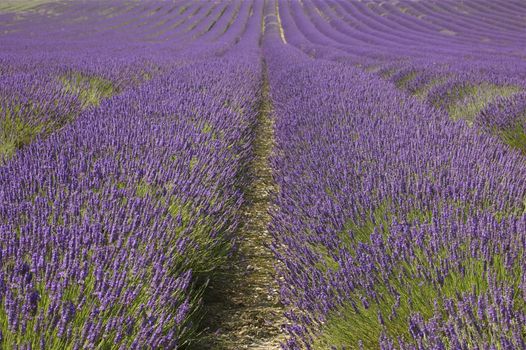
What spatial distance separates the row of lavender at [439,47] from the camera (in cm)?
559

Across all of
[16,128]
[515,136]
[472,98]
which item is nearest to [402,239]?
[16,128]

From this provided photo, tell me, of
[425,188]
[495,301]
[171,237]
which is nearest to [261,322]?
[171,237]

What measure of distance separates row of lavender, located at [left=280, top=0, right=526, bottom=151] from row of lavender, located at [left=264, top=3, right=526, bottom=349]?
2.41 meters

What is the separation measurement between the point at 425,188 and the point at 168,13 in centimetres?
3356

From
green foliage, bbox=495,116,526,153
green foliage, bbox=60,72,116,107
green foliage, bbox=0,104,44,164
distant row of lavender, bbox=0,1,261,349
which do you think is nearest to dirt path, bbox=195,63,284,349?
distant row of lavender, bbox=0,1,261,349

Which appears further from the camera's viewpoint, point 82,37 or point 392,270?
point 82,37

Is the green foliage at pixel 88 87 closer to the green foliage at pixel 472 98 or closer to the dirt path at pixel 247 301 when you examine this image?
the dirt path at pixel 247 301

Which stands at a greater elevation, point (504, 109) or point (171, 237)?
point (171, 237)

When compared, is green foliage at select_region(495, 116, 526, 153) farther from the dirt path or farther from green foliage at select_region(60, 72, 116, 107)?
green foliage at select_region(60, 72, 116, 107)

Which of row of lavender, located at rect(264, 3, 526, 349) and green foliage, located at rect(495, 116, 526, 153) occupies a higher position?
row of lavender, located at rect(264, 3, 526, 349)

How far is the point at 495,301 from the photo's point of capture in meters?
1.26

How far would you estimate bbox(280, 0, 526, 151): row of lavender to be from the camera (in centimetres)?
559

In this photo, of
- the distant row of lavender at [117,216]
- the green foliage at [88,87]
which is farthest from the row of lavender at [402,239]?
the green foliage at [88,87]

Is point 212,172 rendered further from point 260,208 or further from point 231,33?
point 231,33
